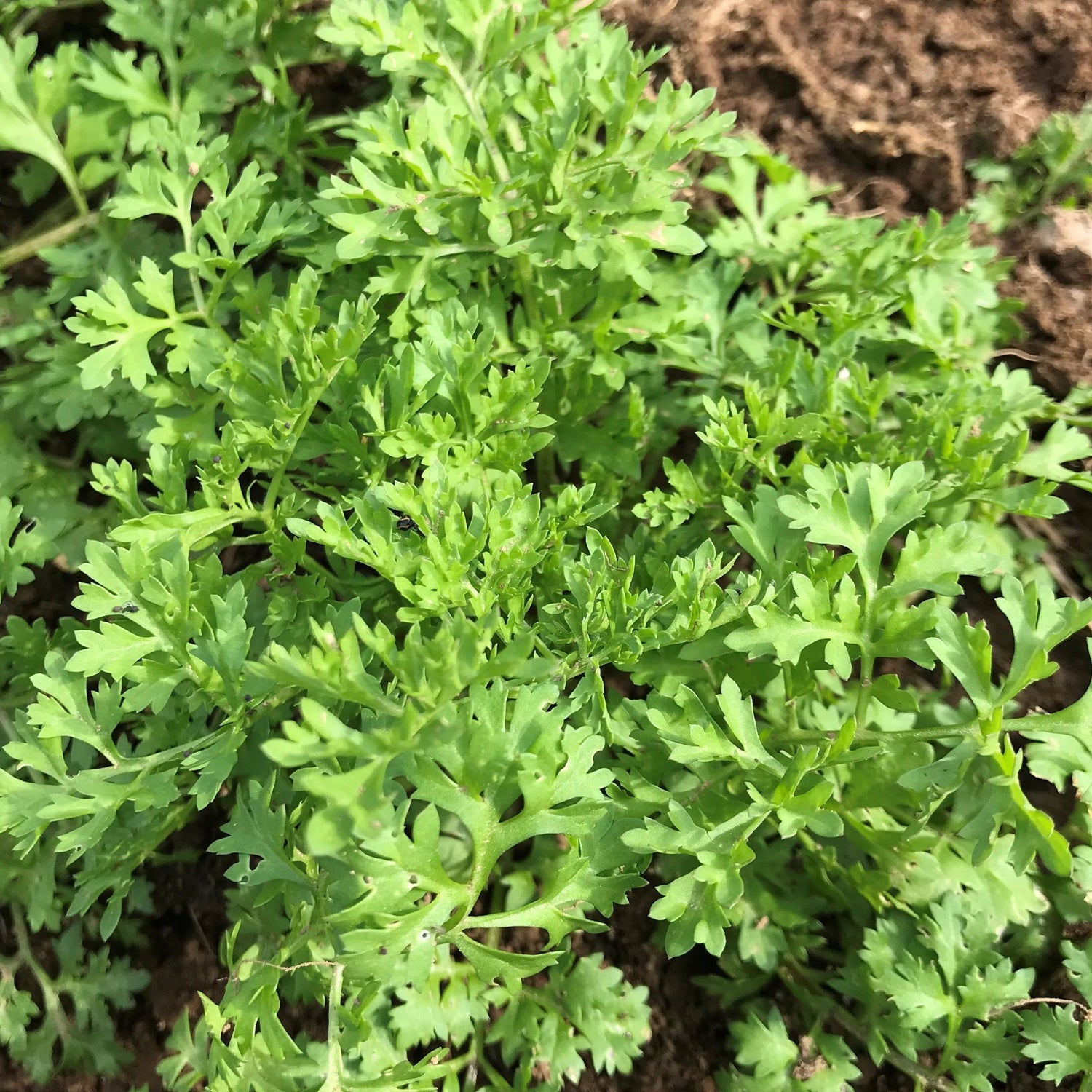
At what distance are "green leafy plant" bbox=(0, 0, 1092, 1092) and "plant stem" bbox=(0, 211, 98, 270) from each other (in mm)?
29

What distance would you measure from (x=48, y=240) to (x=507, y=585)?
1882mm

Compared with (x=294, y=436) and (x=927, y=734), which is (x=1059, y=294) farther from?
(x=294, y=436)

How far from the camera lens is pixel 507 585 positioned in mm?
1714

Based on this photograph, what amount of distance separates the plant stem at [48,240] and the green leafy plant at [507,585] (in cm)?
3

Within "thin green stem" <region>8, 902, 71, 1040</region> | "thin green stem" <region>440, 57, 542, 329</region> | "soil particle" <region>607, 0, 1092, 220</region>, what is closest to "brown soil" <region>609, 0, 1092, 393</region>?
"soil particle" <region>607, 0, 1092, 220</region>

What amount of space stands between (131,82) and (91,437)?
3.19 feet

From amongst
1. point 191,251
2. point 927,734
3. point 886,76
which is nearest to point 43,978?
point 191,251

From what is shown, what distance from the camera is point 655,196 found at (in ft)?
6.39

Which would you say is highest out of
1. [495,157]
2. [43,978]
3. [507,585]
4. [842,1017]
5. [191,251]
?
[495,157]

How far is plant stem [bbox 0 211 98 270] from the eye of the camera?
2.50m

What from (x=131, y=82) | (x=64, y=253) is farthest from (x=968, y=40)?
(x=64, y=253)

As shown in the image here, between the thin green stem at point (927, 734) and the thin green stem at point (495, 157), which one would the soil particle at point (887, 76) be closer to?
the thin green stem at point (495, 157)

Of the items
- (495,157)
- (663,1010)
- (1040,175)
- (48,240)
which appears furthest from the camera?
(1040,175)

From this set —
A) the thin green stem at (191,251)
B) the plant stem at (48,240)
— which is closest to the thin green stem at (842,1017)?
the thin green stem at (191,251)
